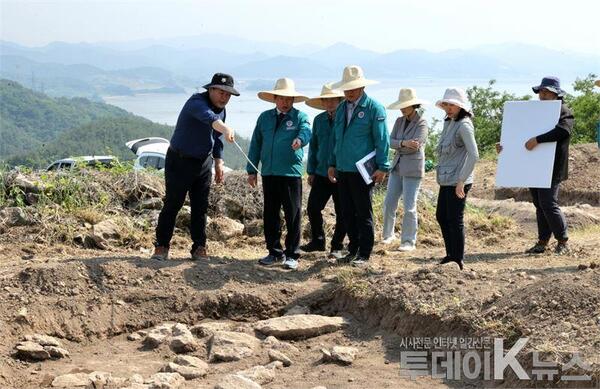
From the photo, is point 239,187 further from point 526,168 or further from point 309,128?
point 526,168

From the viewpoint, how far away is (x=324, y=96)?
7965 millimetres

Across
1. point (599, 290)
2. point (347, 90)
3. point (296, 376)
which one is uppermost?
point (347, 90)

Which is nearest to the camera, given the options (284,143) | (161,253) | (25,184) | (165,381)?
(165,381)

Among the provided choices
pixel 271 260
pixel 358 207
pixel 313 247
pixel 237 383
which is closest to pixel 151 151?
pixel 313 247

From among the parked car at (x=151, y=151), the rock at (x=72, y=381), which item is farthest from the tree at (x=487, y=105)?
the rock at (x=72, y=381)

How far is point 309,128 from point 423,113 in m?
1.78

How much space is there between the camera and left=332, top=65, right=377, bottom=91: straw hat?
7215 millimetres

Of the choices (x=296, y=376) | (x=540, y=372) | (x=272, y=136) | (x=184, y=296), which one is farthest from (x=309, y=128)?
(x=540, y=372)

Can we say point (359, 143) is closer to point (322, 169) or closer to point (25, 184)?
point (322, 169)

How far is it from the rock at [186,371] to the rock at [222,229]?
3789 millimetres

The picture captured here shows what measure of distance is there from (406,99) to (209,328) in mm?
3390

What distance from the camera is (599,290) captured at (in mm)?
5535

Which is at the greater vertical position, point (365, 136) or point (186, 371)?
point (365, 136)

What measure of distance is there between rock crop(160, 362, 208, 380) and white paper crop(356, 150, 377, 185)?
246 centimetres
